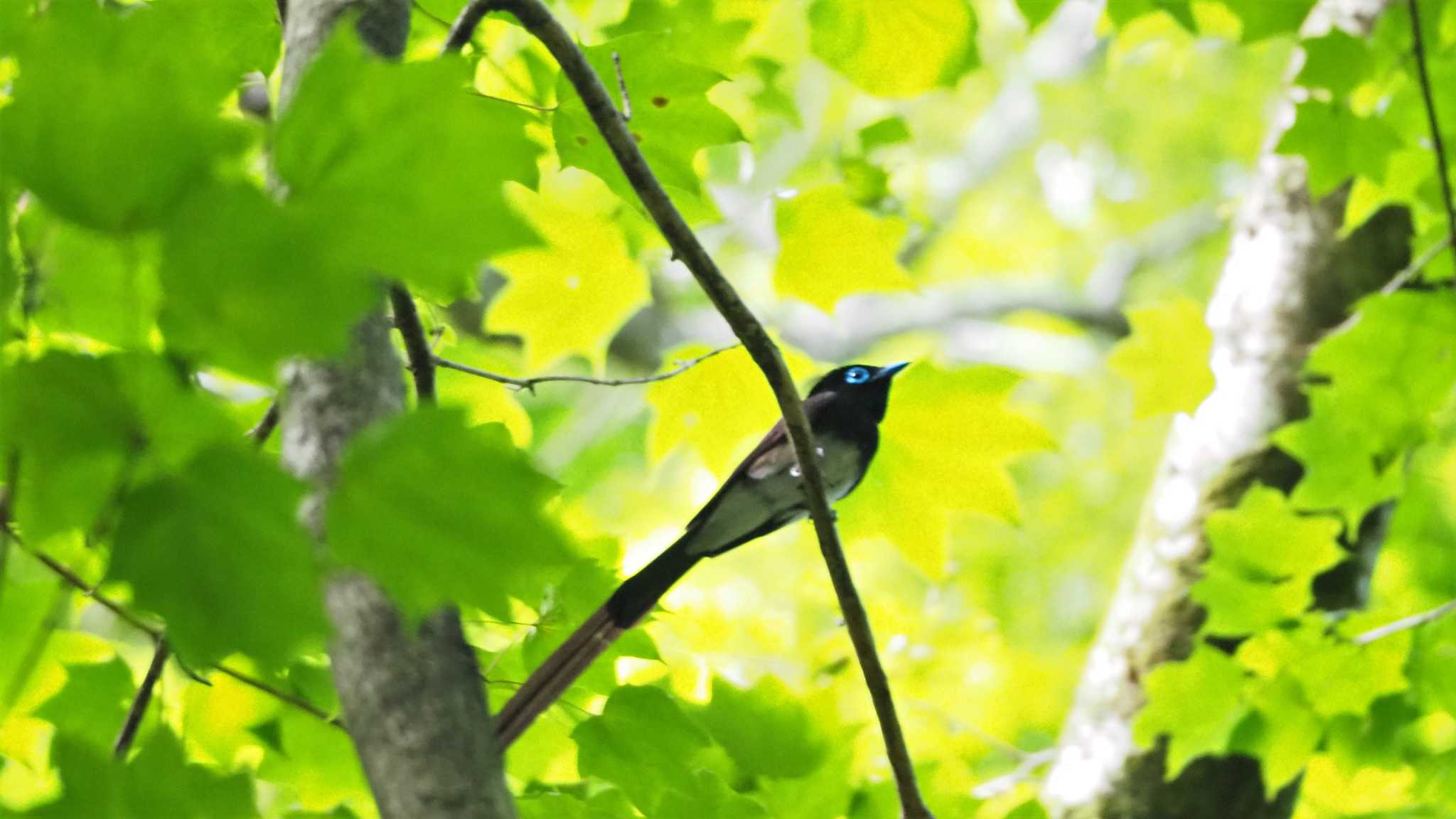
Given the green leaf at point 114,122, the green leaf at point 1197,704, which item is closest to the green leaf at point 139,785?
the green leaf at point 114,122

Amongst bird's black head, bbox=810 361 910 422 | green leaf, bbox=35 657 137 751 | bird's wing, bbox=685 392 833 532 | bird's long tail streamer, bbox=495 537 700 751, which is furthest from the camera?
bird's black head, bbox=810 361 910 422

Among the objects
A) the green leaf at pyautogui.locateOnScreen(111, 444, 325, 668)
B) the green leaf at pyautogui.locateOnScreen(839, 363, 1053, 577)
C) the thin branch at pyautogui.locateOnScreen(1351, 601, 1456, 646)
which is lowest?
the green leaf at pyautogui.locateOnScreen(111, 444, 325, 668)

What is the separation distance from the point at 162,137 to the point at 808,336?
535 cm

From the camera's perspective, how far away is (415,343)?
147 centimetres

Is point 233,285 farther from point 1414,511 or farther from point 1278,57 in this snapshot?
point 1278,57

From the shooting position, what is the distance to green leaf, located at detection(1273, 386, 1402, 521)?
2719mm

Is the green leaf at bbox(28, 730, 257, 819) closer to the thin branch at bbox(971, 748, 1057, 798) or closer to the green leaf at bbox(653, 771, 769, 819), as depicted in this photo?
the green leaf at bbox(653, 771, 769, 819)

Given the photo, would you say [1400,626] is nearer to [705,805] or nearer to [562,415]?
[705,805]

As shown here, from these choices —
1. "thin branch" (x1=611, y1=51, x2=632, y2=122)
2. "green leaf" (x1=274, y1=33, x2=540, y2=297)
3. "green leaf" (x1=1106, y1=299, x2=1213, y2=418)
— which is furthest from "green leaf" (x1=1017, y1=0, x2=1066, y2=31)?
"green leaf" (x1=274, y1=33, x2=540, y2=297)

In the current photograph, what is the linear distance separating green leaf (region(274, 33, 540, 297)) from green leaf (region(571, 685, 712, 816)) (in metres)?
0.98

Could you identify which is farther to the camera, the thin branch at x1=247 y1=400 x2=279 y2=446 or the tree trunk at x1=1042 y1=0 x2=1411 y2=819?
the tree trunk at x1=1042 y1=0 x2=1411 y2=819

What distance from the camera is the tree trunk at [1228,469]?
3.04 metres

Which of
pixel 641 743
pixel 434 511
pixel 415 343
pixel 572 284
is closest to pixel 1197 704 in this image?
pixel 641 743

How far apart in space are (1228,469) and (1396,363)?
2.01 ft
